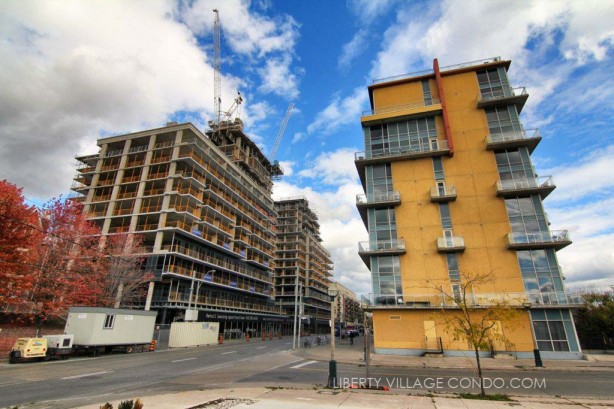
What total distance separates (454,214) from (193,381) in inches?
1133

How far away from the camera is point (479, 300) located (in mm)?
28938

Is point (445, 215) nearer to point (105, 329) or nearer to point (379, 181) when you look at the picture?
point (379, 181)

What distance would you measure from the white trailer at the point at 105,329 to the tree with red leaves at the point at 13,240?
6.84 metres

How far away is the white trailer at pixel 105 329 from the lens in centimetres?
2345

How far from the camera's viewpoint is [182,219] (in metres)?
46.4

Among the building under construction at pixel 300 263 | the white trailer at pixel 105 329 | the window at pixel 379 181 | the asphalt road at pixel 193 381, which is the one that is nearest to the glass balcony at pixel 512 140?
the window at pixel 379 181

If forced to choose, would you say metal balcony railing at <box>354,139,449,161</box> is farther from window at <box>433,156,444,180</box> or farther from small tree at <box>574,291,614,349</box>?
small tree at <box>574,291,614,349</box>

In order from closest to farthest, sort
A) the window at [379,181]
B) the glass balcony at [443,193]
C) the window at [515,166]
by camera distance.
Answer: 1. the window at [515,166]
2. the glass balcony at [443,193]
3. the window at [379,181]

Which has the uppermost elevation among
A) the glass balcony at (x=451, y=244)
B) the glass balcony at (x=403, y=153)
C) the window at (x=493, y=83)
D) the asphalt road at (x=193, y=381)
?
the window at (x=493, y=83)

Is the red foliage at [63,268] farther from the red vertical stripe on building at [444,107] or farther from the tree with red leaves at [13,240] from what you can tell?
the red vertical stripe on building at [444,107]

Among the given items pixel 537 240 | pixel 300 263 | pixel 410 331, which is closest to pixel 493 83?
pixel 537 240

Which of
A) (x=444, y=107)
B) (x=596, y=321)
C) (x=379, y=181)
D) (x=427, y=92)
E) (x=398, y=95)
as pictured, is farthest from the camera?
(x=398, y=95)

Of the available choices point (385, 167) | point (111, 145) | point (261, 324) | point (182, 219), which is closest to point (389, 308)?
point (385, 167)

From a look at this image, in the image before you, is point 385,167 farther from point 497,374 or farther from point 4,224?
point 4,224
